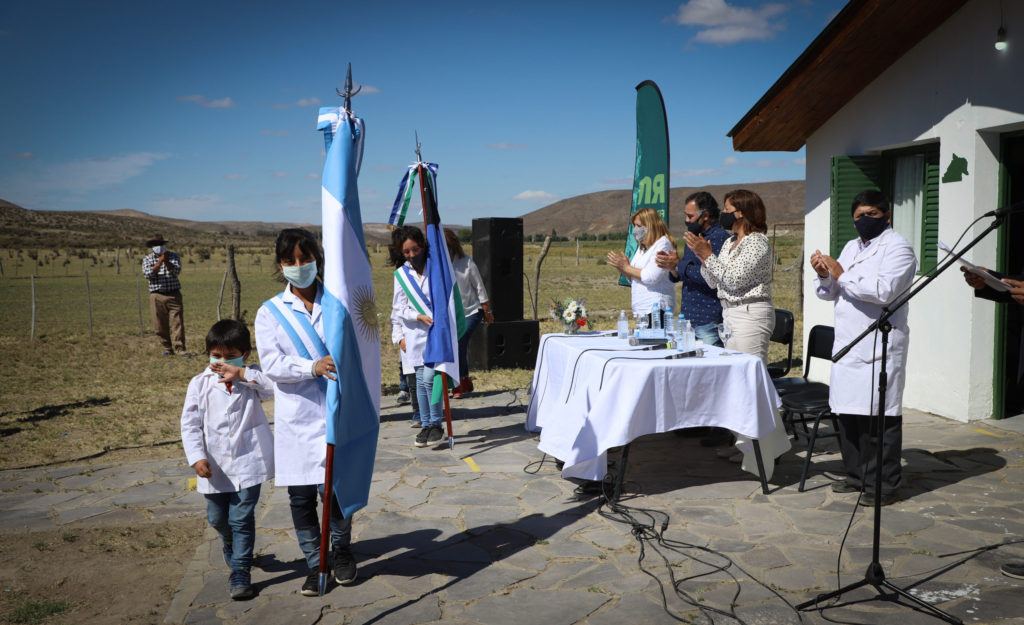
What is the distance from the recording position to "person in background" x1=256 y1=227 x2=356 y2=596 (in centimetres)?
365

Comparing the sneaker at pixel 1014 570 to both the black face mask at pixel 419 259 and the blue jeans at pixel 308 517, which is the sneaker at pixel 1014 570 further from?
the black face mask at pixel 419 259

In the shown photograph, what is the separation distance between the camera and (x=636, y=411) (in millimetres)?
4742

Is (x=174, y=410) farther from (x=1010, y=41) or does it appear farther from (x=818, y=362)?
(x=1010, y=41)

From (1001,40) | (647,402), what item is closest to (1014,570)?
(647,402)

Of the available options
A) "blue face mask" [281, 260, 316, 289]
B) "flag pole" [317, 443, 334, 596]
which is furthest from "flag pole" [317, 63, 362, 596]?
"blue face mask" [281, 260, 316, 289]

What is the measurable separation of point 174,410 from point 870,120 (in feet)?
28.0

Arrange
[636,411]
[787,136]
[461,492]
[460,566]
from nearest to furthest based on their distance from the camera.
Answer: [460,566] → [636,411] → [461,492] → [787,136]

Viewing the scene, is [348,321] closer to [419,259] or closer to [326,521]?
[326,521]

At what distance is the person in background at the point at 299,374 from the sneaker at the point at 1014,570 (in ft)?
11.1

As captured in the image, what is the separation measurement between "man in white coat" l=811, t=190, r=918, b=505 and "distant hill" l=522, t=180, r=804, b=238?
142 m

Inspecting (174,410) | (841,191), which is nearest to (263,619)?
(174,410)

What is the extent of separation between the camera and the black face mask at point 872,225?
4.83m

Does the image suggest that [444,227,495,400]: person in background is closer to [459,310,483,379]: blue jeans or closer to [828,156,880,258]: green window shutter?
[459,310,483,379]: blue jeans

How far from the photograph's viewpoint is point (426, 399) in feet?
22.7
